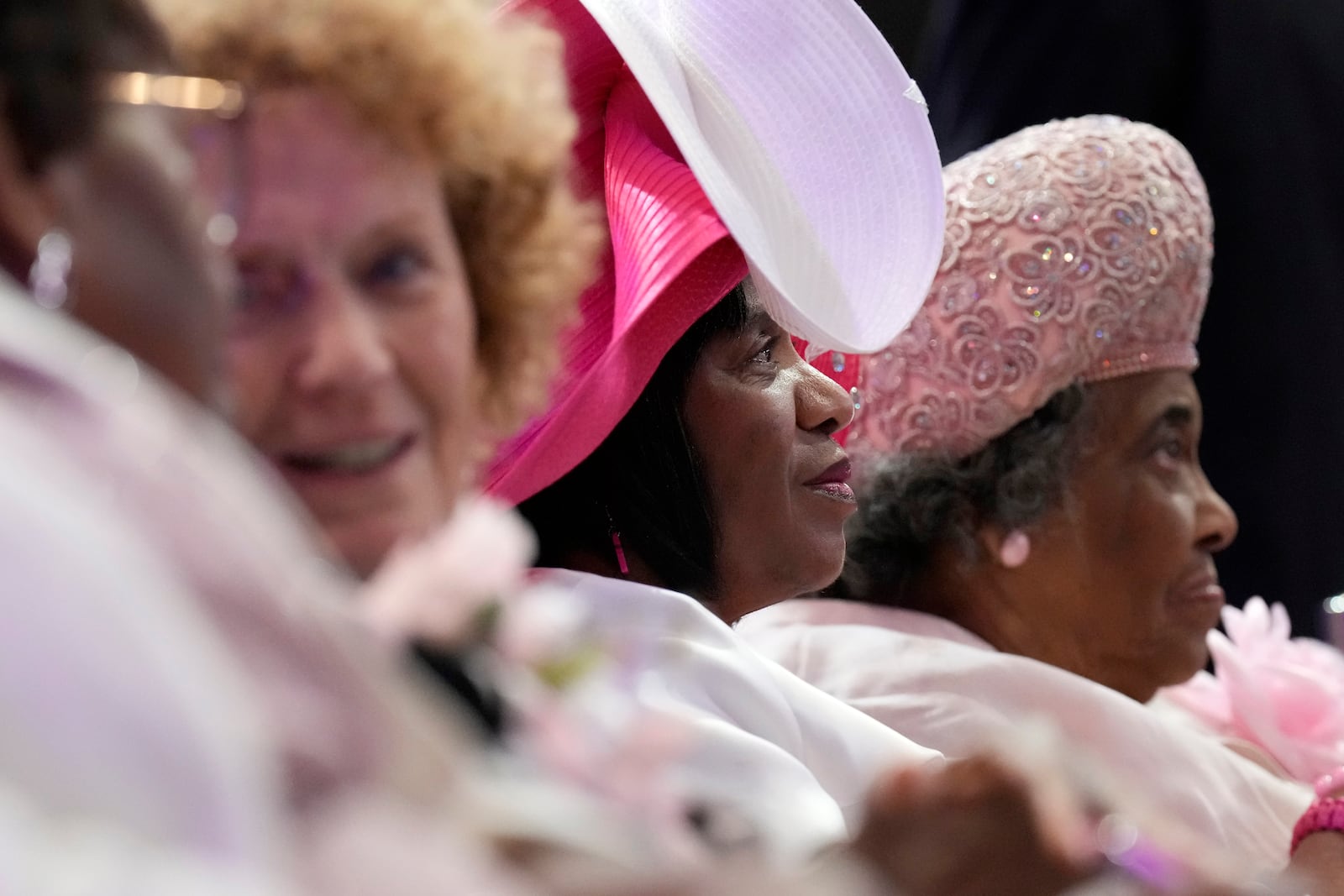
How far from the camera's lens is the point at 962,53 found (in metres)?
3.29

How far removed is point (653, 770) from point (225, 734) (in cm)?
18

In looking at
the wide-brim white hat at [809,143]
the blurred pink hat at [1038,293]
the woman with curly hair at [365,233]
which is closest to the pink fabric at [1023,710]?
the blurred pink hat at [1038,293]

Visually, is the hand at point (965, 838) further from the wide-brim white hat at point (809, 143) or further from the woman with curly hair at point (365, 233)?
the wide-brim white hat at point (809, 143)

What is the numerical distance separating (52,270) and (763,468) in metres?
1.21

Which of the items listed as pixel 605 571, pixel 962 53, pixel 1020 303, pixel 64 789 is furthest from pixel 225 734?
pixel 962 53

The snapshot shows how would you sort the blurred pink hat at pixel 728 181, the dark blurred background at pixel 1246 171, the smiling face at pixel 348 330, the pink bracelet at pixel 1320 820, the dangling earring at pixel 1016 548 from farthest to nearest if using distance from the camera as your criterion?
the dark blurred background at pixel 1246 171 < the dangling earring at pixel 1016 548 < the pink bracelet at pixel 1320 820 < the blurred pink hat at pixel 728 181 < the smiling face at pixel 348 330

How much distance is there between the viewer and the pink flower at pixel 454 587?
0.73m

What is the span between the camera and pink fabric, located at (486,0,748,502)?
72.1 inches

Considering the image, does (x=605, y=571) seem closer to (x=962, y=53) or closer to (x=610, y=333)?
(x=610, y=333)

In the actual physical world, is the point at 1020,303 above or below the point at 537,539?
below

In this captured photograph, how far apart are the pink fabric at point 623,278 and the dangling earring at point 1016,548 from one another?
0.81 meters

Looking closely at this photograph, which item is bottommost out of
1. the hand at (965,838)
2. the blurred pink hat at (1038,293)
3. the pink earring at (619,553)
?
the blurred pink hat at (1038,293)

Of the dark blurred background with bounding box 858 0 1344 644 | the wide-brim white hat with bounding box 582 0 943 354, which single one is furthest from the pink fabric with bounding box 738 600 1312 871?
the dark blurred background with bounding box 858 0 1344 644

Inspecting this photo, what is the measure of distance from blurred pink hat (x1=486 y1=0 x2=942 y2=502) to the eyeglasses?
89 cm
